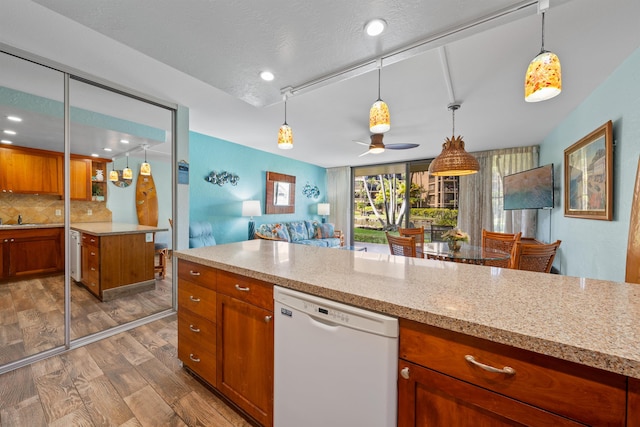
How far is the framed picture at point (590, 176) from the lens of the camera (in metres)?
2.15

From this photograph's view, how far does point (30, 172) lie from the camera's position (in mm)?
2352

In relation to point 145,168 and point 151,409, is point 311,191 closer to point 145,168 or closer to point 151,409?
point 145,168

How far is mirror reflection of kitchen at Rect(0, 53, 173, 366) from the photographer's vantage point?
2.21m

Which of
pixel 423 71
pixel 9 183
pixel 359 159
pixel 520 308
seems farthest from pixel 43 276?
pixel 359 159

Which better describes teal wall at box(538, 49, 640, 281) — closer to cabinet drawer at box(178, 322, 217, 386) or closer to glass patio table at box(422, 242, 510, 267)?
glass patio table at box(422, 242, 510, 267)

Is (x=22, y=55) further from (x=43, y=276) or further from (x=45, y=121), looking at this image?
(x=43, y=276)

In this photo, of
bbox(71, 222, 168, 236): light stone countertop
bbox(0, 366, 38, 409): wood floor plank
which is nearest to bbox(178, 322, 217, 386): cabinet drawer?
bbox(0, 366, 38, 409): wood floor plank

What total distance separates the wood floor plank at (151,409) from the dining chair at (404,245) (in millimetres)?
2375

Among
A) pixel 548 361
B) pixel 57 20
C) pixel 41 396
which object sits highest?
pixel 57 20

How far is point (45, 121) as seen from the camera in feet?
7.79

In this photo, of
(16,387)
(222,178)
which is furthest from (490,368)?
(222,178)

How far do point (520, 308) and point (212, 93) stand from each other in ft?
9.70

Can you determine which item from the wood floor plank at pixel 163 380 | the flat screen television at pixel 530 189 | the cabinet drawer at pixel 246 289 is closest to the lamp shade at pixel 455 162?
the flat screen television at pixel 530 189

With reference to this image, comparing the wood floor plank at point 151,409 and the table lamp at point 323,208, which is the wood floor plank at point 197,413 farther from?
the table lamp at point 323,208
